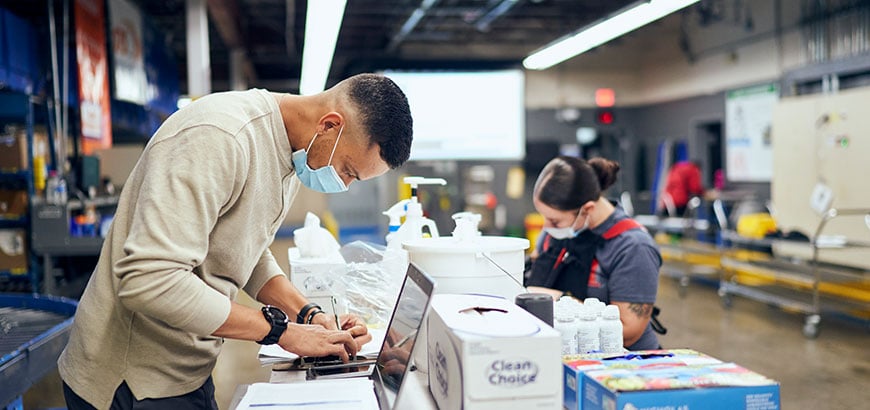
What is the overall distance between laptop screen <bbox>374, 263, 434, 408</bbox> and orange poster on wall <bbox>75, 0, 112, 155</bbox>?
197 inches

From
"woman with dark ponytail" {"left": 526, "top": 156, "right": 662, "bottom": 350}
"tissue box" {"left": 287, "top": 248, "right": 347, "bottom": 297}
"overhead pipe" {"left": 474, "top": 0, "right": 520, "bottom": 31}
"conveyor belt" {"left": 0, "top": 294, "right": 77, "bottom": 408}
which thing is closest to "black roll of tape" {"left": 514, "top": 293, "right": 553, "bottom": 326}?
"tissue box" {"left": 287, "top": 248, "right": 347, "bottom": 297}

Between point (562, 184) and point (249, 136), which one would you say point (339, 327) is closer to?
point (249, 136)

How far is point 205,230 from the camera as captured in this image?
1470 millimetres

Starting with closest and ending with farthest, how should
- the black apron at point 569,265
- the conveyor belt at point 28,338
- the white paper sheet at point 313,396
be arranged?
1. the white paper sheet at point 313,396
2. the conveyor belt at point 28,338
3. the black apron at point 569,265

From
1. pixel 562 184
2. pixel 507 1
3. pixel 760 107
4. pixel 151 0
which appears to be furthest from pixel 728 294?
pixel 151 0

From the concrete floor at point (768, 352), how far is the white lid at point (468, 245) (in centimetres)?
222

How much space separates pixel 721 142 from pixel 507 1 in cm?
503

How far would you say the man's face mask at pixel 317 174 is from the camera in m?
1.73

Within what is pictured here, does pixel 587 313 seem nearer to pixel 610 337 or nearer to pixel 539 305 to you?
pixel 610 337

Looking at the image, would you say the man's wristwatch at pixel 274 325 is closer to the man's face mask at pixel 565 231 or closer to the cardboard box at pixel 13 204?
the man's face mask at pixel 565 231

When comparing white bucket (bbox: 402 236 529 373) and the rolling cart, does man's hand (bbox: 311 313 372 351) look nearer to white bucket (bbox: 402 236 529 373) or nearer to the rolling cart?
white bucket (bbox: 402 236 529 373)

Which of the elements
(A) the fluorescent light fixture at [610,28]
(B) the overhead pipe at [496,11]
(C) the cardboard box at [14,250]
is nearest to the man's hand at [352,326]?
(C) the cardboard box at [14,250]

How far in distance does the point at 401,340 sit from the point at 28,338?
5.37 ft

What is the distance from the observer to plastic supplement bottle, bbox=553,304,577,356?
5.50ft
